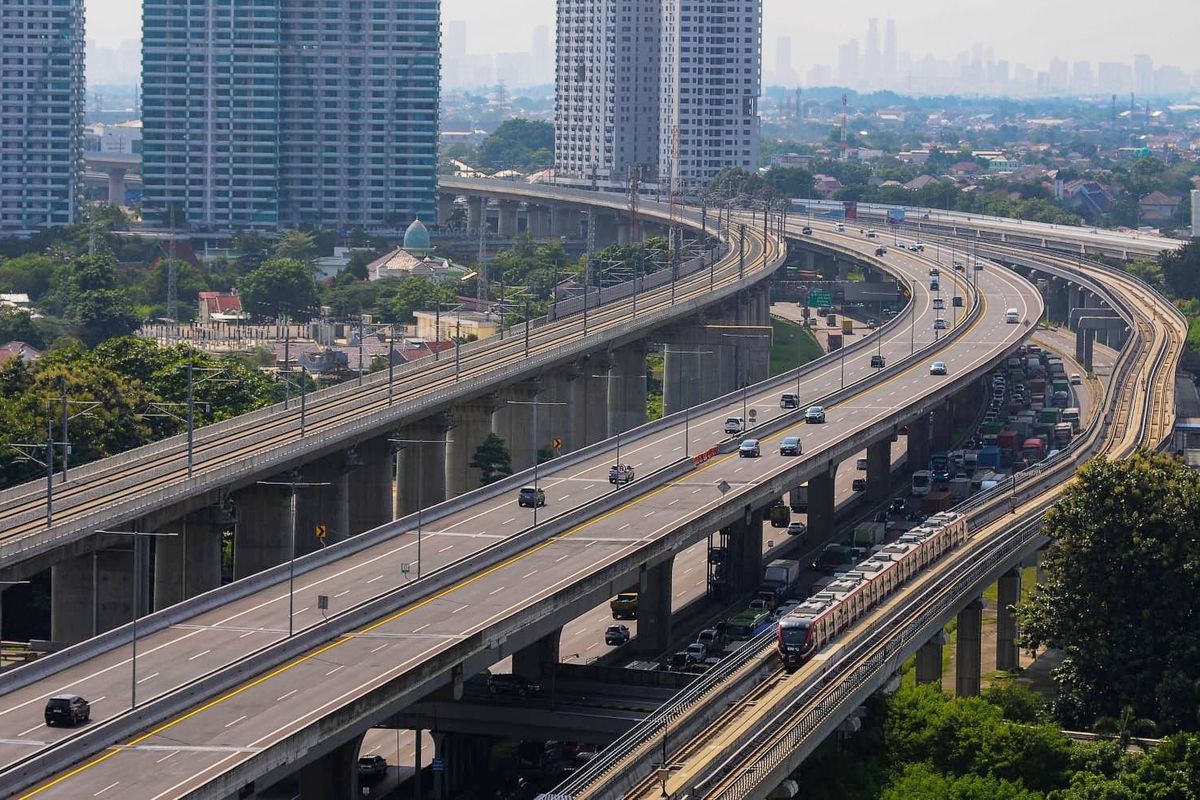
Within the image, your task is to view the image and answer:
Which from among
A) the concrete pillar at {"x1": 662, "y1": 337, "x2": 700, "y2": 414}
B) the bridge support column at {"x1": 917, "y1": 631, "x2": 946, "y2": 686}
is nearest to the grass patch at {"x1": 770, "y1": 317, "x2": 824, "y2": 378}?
A: the concrete pillar at {"x1": 662, "y1": 337, "x2": 700, "y2": 414}

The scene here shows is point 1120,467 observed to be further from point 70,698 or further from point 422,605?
point 70,698

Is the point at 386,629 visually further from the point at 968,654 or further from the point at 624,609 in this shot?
the point at 624,609

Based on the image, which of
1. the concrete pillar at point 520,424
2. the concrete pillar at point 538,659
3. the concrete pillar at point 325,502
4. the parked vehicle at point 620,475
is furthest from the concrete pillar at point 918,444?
the concrete pillar at point 538,659

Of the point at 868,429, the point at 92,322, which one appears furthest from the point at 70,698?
the point at 92,322

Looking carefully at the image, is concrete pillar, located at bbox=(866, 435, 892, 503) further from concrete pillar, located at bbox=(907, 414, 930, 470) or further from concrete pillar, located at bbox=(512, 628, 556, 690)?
concrete pillar, located at bbox=(512, 628, 556, 690)

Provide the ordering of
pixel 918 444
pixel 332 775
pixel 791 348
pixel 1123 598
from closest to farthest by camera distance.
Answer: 1. pixel 332 775
2. pixel 1123 598
3. pixel 918 444
4. pixel 791 348

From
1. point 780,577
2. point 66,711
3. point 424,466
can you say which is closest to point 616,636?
point 780,577

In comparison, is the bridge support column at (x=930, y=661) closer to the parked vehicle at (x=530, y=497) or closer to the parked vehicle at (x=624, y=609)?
the parked vehicle at (x=624, y=609)
